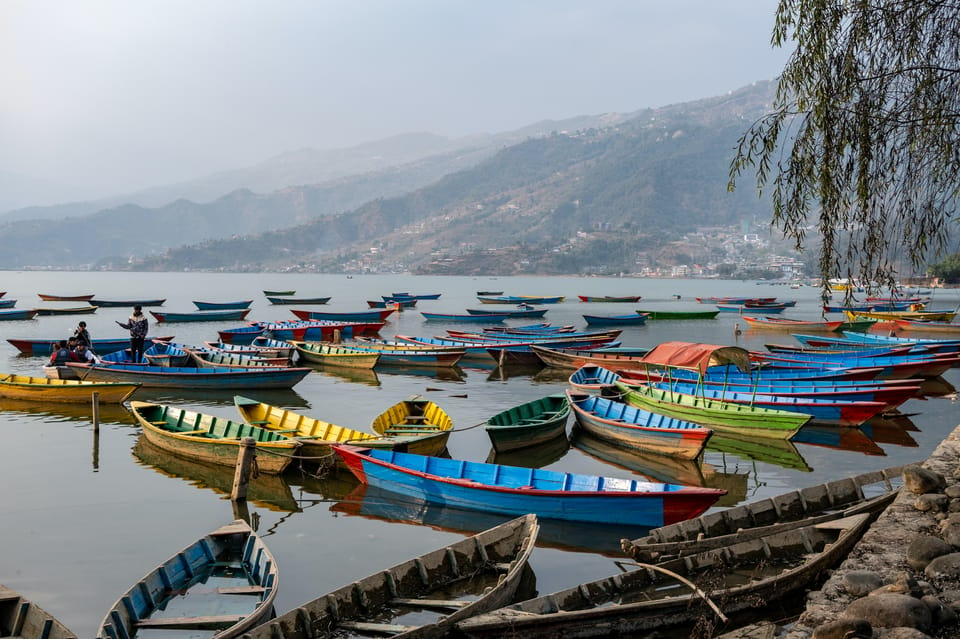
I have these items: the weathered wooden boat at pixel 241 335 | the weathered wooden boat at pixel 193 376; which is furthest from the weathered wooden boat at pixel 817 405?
the weathered wooden boat at pixel 241 335

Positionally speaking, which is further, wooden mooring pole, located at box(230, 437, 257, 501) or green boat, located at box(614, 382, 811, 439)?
green boat, located at box(614, 382, 811, 439)

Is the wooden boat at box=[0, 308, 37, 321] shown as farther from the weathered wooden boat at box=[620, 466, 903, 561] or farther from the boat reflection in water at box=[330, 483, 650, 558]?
the weathered wooden boat at box=[620, 466, 903, 561]

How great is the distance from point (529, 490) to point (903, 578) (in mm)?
6274

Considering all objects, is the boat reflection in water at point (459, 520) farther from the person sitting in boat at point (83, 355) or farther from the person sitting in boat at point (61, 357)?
the person sitting in boat at point (61, 357)

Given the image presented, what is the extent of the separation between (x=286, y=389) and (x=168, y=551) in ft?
51.7

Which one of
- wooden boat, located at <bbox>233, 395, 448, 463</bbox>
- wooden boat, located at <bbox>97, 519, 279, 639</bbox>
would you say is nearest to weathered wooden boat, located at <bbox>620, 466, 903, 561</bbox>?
wooden boat, located at <bbox>97, 519, 279, 639</bbox>

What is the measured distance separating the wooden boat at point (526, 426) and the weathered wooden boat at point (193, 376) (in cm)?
1033

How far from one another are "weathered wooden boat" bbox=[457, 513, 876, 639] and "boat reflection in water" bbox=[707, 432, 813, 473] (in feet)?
27.0

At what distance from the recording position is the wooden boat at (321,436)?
606 inches

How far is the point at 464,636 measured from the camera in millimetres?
7574

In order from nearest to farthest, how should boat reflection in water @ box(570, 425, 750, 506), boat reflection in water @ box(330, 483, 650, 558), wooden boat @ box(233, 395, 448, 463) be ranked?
boat reflection in water @ box(330, 483, 650, 558) < wooden boat @ box(233, 395, 448, 463) < boat reflection in water @ box(570, 425, 750, 506)

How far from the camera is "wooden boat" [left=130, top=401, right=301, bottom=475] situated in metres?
15.5

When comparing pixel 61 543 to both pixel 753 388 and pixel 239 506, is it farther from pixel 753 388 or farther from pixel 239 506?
pixel 753 388

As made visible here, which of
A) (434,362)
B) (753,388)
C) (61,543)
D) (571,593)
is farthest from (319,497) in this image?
(434,362)
